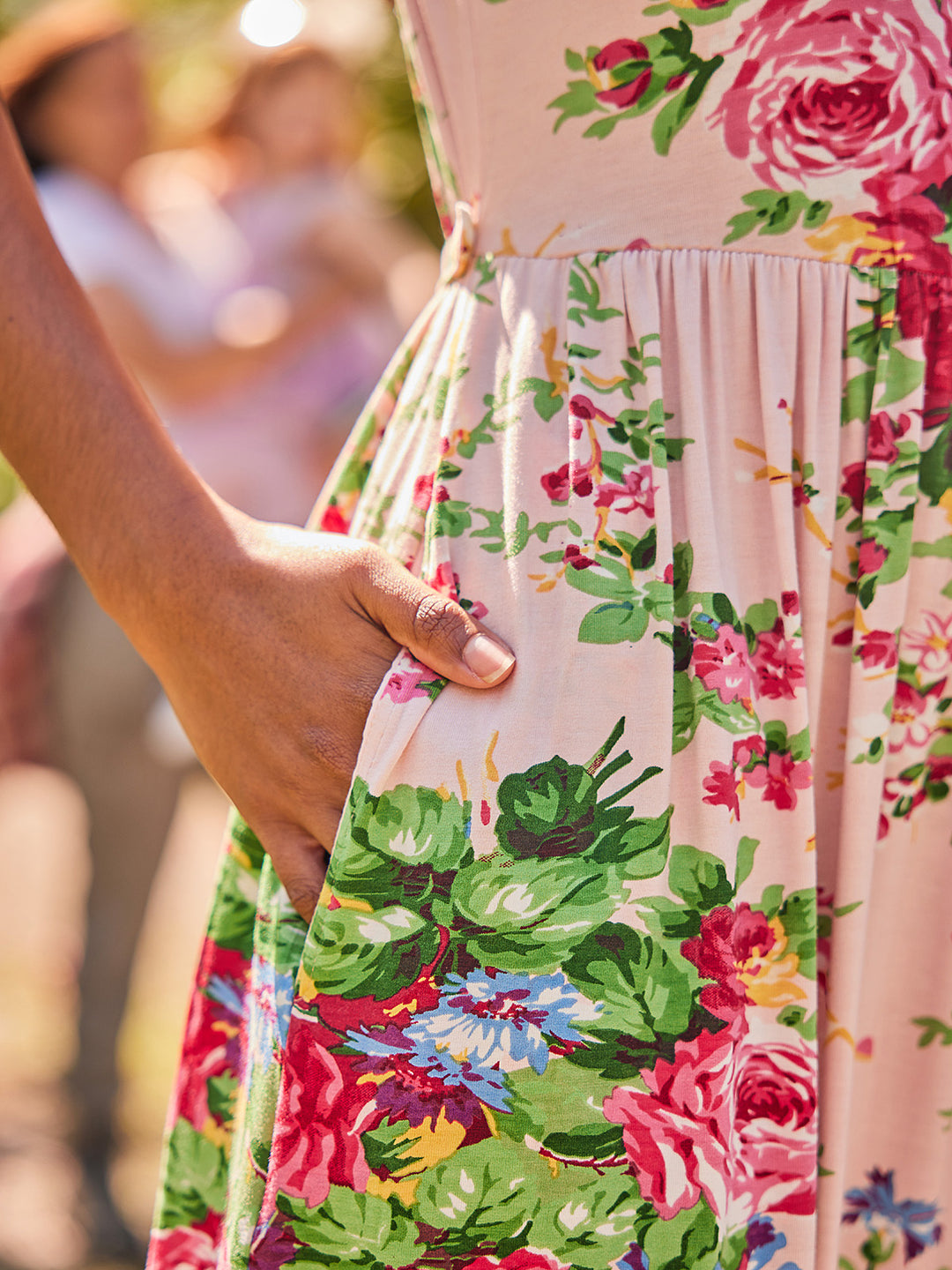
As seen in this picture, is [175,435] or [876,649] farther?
[175,435]

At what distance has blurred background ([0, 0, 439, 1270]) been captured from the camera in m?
2.27

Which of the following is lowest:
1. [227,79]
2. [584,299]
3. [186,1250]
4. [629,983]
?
[186,1250]

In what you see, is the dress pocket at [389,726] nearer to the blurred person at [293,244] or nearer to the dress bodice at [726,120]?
the dress bodice at [726,120]

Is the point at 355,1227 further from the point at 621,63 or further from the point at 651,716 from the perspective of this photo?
the point at 621,63

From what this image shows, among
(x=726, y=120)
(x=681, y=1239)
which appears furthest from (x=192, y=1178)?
(x=726, y=120)

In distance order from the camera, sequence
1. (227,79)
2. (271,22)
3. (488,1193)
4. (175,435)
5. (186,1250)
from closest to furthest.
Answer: (488,1193), (186,1250), (175,435), (271,22), (227,79)

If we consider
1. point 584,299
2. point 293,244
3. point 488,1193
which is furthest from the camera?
point 293,244

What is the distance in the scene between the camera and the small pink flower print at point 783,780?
2.37 ft

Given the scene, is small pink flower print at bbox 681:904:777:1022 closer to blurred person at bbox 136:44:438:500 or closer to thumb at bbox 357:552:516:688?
thumb at bbox 357:552:516:688

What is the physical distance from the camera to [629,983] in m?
0.64

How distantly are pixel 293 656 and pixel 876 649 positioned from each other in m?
0.39

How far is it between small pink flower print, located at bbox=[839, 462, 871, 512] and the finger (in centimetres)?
43

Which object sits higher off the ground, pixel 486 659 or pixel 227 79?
pixel 227 79

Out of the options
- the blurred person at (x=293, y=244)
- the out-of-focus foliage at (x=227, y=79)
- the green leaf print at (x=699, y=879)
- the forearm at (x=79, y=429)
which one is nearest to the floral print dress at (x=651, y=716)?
the green leaf print at (x=699, y=879)
